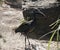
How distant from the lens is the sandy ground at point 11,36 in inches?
142

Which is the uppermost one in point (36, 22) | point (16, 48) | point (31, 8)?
point (31, 8)

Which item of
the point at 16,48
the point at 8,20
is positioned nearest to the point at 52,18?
the point at 16,48

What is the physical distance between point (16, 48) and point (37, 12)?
81 cm

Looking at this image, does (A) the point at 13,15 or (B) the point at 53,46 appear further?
(A) the point at 13,15

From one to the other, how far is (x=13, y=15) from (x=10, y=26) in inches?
33.6

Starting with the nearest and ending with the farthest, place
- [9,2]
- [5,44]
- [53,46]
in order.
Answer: [53,46] < [5,44] < [9,2]

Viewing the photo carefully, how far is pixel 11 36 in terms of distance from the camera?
4.22 m

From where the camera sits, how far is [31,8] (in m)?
3.91

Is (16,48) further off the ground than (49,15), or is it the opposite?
(49,15)

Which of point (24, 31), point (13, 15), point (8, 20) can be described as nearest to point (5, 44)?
point (24, 31)

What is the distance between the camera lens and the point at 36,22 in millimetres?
4023

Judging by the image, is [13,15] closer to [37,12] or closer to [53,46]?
[37,12]

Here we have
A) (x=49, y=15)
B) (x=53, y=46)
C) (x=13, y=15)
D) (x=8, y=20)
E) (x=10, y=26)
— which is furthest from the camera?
(x=13, y=15)

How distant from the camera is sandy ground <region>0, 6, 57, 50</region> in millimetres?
3595
